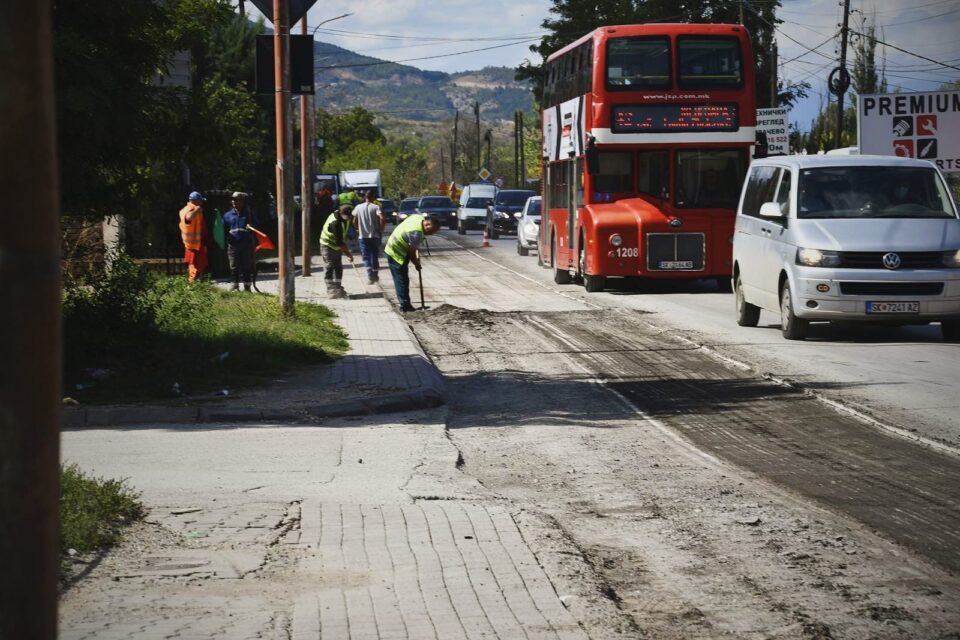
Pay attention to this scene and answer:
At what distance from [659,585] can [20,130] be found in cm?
373

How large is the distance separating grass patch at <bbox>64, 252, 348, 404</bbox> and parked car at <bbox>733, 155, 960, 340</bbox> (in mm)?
5241

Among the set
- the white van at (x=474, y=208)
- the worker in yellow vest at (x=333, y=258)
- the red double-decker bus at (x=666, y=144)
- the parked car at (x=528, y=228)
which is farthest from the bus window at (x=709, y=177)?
the white van at (x=474, y=208)

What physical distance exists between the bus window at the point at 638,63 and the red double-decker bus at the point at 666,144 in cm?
2

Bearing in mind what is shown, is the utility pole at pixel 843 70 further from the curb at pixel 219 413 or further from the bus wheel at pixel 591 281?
the curb at pixel 219 413

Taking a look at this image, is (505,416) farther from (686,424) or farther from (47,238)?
(47,238)

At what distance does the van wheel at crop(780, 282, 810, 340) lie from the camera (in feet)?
53.4

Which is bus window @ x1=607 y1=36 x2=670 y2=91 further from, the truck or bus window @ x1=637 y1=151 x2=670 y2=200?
the truck

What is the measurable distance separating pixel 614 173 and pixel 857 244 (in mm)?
10143

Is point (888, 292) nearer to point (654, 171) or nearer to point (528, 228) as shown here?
point (654, 171)

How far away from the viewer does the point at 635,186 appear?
25828 millimetres

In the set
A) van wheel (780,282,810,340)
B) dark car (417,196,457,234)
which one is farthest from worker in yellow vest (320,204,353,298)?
dark car (417,196,457,234)

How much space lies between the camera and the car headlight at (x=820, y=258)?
16.0 meters

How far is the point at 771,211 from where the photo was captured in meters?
16.8

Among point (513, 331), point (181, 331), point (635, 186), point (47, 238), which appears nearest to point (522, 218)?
point (635, 186)
